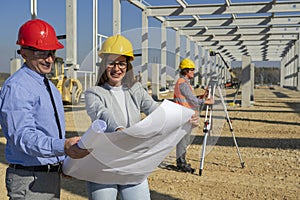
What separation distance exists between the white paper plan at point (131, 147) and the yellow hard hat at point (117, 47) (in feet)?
1.32

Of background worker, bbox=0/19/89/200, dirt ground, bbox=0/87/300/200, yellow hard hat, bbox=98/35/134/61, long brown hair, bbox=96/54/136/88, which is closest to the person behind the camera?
background worker, bbox=0/19/89/200

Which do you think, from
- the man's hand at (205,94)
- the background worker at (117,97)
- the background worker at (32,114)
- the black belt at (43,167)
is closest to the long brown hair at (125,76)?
the background worker at (117,97)

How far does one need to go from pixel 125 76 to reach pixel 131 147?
50 centimetres

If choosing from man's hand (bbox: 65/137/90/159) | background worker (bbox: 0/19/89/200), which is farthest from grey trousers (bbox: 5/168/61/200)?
man's hand (bbox: 65/137/90/159)

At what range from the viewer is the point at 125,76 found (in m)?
2.06

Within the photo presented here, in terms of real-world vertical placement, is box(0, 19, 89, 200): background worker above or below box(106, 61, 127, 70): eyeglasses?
below

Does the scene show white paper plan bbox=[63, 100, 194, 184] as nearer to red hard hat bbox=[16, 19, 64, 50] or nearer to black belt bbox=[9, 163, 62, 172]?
black belt bbox=[9, 163, 62, 172]

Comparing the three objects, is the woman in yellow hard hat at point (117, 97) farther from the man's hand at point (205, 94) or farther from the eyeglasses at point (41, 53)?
Result: the man's hand at point (205, 94)

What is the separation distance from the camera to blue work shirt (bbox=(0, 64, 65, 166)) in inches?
65.9

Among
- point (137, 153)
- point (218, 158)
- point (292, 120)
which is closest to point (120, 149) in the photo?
point (137, 153)

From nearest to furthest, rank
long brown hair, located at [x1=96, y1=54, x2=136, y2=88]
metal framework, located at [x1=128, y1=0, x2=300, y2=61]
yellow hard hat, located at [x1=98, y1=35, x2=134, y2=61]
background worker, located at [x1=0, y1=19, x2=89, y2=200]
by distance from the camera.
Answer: background worker, located at [x1=0, y1=19, x2=89, y2=200]
yellow hard hat, located at [x1=98, y1=35, x2=134, y2=61]
long brown hair, located at [x1=96, y1=54, x2=136, y2=88]
metal framework, located at [x1=128, y1=0, x2=300, y2=61]

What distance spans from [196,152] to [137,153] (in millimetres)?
5360

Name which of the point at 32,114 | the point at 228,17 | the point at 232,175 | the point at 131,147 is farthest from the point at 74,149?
the point at 228,17

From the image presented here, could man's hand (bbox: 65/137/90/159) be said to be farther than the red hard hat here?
No
